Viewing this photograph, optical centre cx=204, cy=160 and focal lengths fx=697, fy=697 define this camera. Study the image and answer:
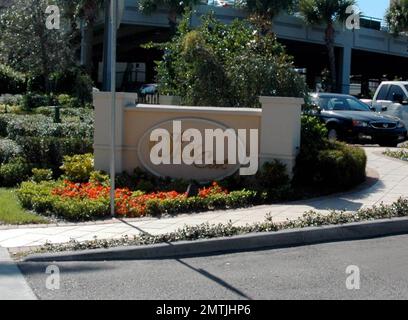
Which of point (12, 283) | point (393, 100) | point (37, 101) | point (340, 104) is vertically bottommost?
point (12, 283)

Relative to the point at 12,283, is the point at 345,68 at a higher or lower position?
higher

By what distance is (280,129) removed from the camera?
11398mm

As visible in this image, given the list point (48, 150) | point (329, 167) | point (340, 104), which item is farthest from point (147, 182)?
point (340, 104)

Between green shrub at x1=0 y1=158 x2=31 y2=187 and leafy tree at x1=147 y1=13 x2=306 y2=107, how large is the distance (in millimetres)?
3674

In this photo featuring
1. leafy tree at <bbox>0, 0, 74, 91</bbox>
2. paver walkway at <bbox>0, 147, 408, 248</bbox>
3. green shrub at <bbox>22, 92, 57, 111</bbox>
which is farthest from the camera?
leafy tree at <bbox>0, 0, 74, 91</bbox>

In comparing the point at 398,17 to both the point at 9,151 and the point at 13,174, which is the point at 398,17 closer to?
the point at 9,151

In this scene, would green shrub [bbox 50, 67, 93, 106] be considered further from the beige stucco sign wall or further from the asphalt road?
the asphalt road

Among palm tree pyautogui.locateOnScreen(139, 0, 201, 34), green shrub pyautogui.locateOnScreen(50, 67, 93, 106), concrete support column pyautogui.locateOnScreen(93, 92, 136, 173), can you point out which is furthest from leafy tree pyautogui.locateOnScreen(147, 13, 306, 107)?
palm tree pyautogui.locateOnScreen(139, 0, 201, 34)

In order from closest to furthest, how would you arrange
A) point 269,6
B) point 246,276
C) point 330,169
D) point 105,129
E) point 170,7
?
point 246,276, point 330,169, point 105,129, point 170,7, point 269,6

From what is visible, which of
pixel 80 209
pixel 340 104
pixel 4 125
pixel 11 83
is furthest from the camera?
pixel 11 83

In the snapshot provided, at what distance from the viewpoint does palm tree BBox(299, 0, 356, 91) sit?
135ft

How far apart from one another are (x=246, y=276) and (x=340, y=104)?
1368 cm

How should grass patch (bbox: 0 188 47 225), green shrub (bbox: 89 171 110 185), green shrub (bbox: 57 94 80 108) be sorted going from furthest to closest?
green shrub (bbox: 57 94 80 108) < green shrub (bbox: 89 171 110 185) < grass patch (bbox: 0 188 47 225)

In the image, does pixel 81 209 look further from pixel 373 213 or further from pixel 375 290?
pixel 375 290
